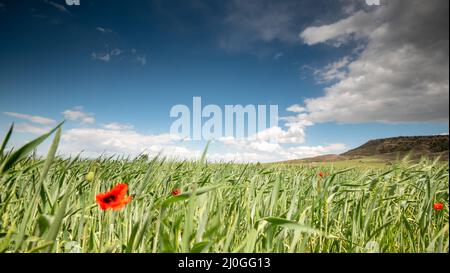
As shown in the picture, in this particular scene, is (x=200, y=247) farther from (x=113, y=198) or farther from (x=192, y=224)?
(x=113, y=198)

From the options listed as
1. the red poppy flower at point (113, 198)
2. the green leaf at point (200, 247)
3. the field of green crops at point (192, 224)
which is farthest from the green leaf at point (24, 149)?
the green leaf at point (200, 247)

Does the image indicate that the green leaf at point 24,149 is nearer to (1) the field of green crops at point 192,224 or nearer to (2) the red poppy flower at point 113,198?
(1) the field of green crops at point 192,224

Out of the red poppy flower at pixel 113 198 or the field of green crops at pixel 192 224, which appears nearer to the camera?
the field of green crops at pixel 192 224

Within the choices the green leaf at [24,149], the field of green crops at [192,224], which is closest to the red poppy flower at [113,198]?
the field of green crops at [192,224]

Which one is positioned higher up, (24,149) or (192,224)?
(24,149)

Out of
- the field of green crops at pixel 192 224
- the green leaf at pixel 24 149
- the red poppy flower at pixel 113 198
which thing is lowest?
the field of green crops at pixel 192 224

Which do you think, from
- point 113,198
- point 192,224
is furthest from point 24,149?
point 192,224

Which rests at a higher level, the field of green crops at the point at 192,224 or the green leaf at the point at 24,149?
the green leaf at the point at 24,149

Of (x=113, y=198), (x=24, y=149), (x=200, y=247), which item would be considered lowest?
(x=200, y=247)

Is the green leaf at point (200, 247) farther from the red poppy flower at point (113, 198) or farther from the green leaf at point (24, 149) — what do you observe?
the green leaf at point (24, 149)
